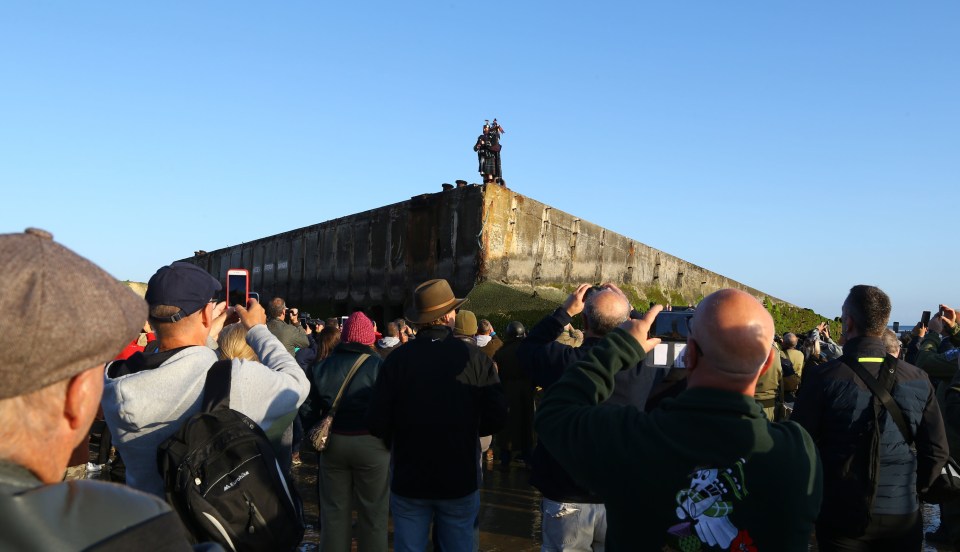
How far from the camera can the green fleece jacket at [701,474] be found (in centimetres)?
214

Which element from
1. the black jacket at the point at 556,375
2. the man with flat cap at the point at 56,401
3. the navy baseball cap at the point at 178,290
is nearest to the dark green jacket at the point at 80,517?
the man with flat cap at the point at 56,401

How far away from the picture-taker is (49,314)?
1270 millimetres

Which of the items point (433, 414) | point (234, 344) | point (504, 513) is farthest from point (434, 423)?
point (504, 513)

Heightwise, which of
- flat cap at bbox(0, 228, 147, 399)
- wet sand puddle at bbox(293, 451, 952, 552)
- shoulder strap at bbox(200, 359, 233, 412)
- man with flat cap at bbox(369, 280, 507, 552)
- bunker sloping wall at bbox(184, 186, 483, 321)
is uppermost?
bunker sloping wall at bbox(184, 186, 483, 321)

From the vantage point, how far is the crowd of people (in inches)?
50.6

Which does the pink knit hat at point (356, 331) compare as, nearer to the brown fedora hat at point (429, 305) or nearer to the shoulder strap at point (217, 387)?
the brown fedora hat at point (429, 305)

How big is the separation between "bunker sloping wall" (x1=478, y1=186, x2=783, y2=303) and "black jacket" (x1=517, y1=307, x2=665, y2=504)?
1503 centimetres

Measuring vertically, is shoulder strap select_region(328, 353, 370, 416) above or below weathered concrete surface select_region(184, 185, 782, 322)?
below

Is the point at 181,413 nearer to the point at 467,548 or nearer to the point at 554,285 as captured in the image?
the point at 467,548

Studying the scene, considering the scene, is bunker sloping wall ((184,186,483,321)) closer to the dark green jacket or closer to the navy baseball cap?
the navy baseball cap

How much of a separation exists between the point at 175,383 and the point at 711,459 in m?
1.93

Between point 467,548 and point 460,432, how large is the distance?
0.70 meters

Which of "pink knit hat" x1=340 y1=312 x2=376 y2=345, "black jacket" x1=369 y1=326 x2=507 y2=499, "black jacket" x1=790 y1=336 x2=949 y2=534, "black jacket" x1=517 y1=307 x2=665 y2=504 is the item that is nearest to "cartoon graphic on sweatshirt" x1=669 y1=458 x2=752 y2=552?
"black jacket" x1=517 y1=307 x2=665 y2=504

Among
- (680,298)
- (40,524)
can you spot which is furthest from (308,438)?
(680,298)
